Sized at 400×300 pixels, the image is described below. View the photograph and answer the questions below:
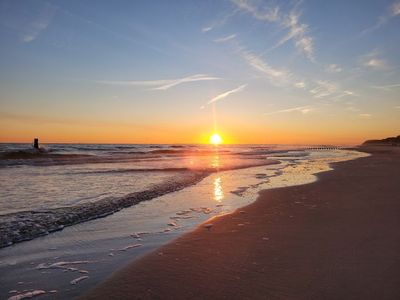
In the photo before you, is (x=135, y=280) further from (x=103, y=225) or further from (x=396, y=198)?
(x=396, y=198)

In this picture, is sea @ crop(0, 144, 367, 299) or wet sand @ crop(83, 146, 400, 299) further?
sea @ crop(0, 144, 367, 299)

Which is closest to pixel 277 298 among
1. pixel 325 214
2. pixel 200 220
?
pixel 200 220

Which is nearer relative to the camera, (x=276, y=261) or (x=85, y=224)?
(x=276, y=261)

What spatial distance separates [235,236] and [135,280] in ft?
8.80

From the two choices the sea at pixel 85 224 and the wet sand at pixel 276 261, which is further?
the sea at pixel 85 224

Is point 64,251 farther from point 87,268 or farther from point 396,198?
point 396,198

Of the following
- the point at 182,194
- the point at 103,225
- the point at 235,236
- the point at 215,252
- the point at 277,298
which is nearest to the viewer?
the point at 277,298

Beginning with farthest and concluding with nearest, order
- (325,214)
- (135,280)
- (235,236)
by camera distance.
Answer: (325,214), (235,236), (135,280)

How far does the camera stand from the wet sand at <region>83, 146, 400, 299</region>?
426 cm

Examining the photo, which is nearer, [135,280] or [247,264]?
[135,280]

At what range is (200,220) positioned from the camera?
8641 mm

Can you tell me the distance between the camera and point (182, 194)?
13156 mm

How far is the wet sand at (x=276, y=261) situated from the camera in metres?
4.26

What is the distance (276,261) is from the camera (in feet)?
17.3
